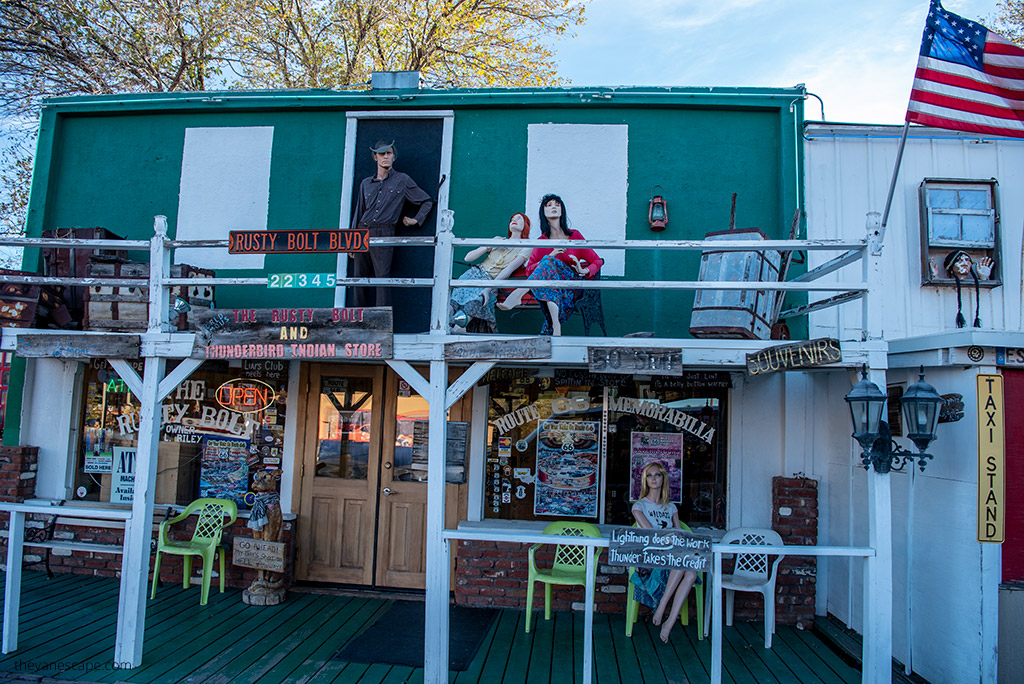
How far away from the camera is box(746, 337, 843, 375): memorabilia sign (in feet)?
Answer: 14.2

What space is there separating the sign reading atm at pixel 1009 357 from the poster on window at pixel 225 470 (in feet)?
21.5

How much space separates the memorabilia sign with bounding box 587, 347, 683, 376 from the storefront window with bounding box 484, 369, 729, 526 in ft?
5.28

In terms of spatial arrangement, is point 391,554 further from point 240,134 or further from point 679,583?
point 240,134

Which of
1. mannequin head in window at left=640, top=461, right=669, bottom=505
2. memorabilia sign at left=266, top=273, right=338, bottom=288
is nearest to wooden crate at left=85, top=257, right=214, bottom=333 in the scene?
memorabilia sign at left=266, top=273, right=338, bottom=288

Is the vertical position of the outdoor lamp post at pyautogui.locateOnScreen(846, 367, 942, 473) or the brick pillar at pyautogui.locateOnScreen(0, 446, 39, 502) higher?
the outdoor lamp post at pyautogui.locateOnScreen(846, 367, 942, 473)

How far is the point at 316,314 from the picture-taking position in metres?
4.84

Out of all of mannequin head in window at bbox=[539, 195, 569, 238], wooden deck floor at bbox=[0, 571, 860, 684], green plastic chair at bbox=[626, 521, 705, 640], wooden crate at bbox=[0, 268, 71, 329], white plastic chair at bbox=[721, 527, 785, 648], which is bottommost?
wooden deck floor at bbox=[0, 571, 860, 684]

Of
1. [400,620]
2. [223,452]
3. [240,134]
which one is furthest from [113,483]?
[240,134]

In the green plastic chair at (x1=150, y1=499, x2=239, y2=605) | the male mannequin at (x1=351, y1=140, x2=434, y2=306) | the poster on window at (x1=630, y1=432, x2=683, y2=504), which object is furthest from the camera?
the male mannequin at (x1=351, y1=140, x2=434, y2=306)

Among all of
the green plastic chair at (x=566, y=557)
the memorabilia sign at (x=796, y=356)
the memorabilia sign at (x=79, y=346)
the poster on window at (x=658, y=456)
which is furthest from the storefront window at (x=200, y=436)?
the memorabilia sign at (x=796, y=356)

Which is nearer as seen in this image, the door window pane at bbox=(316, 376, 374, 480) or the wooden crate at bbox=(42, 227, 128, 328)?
the wooden crate at bbox=(42, 227, 128, 328)

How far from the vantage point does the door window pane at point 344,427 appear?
684 centimetres

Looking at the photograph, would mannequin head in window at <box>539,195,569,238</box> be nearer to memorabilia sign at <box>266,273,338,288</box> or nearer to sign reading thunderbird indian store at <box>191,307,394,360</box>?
sign reading thunderbird indian store at <box>191,307,394,360</box>

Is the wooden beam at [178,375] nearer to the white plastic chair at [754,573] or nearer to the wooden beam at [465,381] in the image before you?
the wooden beam at [465,381]
